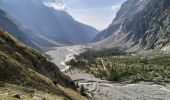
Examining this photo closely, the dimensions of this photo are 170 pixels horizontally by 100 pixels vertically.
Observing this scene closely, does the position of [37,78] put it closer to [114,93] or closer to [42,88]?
[42,88]

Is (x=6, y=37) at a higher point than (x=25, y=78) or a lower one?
higher

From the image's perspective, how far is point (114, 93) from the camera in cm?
18438

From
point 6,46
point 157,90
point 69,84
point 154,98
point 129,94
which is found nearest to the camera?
point 6,46

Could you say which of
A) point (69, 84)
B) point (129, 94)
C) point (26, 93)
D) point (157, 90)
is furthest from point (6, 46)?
point (157, 90)

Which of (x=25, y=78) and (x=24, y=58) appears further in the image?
(x=24, y=58)

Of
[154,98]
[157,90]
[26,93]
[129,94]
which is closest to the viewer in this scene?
[26,93]

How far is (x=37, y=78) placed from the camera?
2963 inches

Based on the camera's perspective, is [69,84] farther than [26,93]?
Yes

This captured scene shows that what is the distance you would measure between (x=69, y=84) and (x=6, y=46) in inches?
1479

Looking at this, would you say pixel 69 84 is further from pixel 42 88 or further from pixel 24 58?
pixel 42 88

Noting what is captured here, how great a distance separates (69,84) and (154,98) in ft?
214

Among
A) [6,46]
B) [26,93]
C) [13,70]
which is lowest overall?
[26,93]

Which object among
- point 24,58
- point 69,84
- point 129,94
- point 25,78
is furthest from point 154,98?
point 25,78

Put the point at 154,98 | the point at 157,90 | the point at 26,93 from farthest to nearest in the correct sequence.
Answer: the point at 157,90 → the point at 154,98 → the point at 26,93
